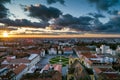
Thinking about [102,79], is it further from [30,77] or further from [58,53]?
[58,53]

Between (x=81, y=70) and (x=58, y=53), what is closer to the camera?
(x=81, y=70)

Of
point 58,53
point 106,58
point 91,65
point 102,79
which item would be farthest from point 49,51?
point 102,79

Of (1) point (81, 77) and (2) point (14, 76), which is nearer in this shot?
(1) point (81, 77)

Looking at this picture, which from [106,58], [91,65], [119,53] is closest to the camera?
[91,65]

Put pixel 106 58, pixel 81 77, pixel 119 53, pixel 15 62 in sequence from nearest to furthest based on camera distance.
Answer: pixel 81 77
pixel 15 62
pixel 106 58
pixel 119 53

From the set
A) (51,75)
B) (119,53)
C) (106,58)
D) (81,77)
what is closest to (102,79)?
(81,77)

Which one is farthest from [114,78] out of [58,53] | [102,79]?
[58,53]

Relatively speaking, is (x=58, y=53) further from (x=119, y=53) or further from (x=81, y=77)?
(x=81, y=77)

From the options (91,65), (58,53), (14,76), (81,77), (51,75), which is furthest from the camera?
(58,53)

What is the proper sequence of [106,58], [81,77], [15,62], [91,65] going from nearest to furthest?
[81,77], [91,65], [15,62], [106,58]
